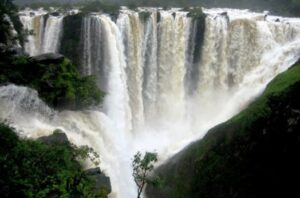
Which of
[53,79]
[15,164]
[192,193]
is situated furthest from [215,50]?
[15,164]

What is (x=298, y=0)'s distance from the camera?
111 feet

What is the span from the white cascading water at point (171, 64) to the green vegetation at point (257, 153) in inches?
262

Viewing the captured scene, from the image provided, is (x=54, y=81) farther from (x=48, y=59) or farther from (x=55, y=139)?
(x=55, y=139)

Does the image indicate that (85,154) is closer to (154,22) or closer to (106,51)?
(106,51)

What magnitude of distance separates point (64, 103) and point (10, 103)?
9.54ft

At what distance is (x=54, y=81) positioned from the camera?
18.8 metres

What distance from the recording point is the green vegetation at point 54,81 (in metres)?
17.9

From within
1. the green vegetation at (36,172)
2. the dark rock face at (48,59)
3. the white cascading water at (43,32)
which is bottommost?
the green vegetation at (36,172)

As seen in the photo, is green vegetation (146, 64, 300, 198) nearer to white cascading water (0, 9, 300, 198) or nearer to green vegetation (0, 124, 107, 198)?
green vegetation (0, 124, 107, 198)

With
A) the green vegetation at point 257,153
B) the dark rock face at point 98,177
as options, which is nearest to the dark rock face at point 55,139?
the dark rock face at point 98,177

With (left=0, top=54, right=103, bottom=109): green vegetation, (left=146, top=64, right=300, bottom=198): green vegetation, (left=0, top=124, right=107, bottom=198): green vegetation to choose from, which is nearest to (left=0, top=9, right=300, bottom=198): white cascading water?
(left=0, top=54, right=103, bottom=109): green vegetation

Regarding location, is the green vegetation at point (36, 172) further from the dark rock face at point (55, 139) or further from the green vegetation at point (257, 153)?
the green vegetation at point (257, 153)

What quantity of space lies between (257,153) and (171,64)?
1389 cm

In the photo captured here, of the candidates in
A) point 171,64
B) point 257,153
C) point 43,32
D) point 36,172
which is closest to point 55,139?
point 36,172
